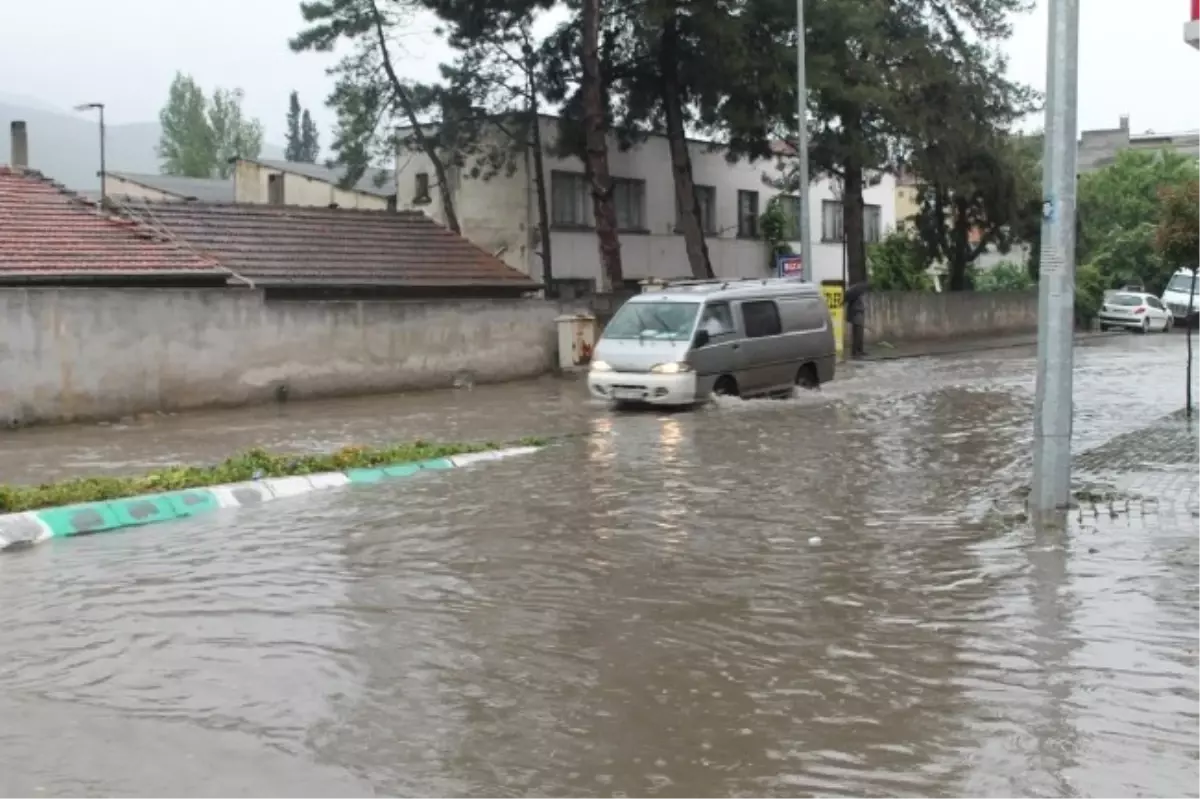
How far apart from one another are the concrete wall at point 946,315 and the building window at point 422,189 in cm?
1272

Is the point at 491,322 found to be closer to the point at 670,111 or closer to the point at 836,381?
the point at 836,381

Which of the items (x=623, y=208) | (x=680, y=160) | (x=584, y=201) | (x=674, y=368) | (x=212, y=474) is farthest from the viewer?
(x=623, y=208)

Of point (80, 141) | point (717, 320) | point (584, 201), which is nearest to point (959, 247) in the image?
point (584, 201)

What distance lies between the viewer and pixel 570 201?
35.2 m

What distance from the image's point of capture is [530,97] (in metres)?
31.5

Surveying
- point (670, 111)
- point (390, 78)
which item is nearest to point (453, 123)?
point (390, 78)

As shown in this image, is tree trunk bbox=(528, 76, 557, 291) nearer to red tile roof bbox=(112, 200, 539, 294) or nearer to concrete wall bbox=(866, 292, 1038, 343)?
red tile roof bbox=(112, 200, 539, 294)

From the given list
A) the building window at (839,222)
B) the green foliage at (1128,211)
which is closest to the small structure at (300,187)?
the building window at (839,222)

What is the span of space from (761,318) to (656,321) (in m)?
1.83

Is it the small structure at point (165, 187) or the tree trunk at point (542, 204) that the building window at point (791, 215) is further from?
the small structure at point (165, 187)

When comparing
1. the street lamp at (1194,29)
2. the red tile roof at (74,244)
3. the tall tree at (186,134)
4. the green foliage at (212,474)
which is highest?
the tall tree at (186,134)

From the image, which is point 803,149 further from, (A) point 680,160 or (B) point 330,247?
(B) point 330,247

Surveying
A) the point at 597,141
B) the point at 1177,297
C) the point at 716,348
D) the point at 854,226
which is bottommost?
the point at 716,348

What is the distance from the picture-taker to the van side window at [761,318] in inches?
768
